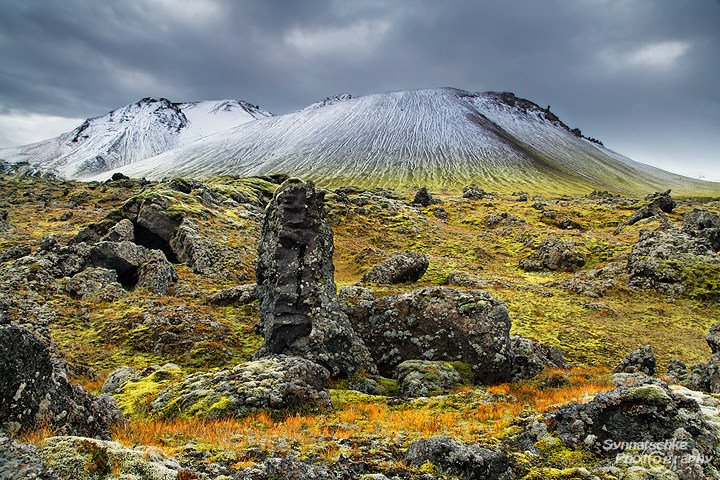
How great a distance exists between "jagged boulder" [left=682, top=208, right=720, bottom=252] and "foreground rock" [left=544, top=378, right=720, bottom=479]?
35.1 metres

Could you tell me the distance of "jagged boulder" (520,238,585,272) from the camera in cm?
3312

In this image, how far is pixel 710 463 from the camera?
5.19 m

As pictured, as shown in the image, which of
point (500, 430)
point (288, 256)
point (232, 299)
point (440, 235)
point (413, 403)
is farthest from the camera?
point (440, 235)

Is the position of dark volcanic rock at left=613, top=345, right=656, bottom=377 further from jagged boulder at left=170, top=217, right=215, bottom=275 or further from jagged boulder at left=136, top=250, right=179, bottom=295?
jagged boulder at left=170, top=217, right=215, bottom=275

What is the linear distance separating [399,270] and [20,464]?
23935mm

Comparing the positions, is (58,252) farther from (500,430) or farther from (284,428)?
(500,430)

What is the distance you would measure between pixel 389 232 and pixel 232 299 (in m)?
30.5

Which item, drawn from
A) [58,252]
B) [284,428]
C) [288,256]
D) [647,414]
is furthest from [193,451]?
[58,252]

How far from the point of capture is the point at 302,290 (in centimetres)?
1362

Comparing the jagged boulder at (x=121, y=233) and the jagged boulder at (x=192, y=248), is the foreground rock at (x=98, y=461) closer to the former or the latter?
the jagged boulder at (x=192, y=248)

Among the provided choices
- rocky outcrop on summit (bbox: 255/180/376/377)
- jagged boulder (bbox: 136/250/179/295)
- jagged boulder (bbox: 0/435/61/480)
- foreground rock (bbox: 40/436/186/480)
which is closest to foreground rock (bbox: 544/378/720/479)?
foreground rock (bbox: 40/436/186/480)

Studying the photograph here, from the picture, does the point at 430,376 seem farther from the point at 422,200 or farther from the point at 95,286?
the point at 422,200

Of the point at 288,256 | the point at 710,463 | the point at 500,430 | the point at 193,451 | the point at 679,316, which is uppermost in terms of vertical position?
the point at 288,256

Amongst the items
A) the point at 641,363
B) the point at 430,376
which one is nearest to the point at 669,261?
the point at 641,363
